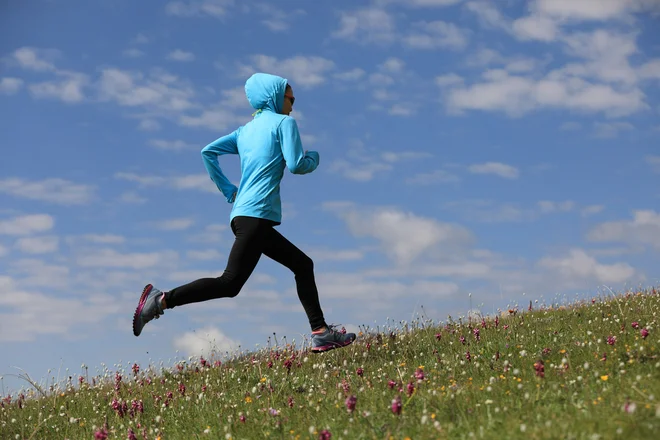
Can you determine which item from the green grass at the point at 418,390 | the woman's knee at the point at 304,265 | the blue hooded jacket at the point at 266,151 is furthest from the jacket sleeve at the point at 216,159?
the green grass at the point at 418,390

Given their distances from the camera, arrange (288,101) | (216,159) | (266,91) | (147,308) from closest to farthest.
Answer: (147,308) < (266,91) < (288,101) < (216,159)

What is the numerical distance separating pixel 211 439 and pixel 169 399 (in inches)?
96.6

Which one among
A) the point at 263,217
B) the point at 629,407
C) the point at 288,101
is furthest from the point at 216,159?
the point at 629,407

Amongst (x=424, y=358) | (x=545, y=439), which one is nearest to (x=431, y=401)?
(x=545, y=439)

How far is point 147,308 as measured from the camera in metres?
8.80

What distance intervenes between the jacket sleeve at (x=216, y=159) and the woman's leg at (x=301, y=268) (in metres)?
1.17

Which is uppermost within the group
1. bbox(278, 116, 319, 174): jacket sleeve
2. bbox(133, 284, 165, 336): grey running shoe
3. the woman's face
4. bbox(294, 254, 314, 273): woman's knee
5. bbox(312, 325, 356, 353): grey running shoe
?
the woman's face

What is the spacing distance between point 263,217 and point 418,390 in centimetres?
320

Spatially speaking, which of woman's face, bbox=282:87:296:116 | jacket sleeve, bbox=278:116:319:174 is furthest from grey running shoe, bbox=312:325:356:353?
woman's face, bbox=282:87:296:116

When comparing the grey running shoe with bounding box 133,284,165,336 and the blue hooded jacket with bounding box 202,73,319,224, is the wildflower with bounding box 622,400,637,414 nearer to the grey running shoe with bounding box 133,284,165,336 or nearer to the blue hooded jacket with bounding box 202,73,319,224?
the blue hooded jacket with bounding box 202,73,319,224

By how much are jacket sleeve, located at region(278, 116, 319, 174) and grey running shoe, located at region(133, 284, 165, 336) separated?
2.45 m

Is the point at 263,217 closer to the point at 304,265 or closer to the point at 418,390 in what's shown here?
the point at 304,265

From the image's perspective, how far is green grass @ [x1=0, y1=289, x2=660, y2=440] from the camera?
531 cm

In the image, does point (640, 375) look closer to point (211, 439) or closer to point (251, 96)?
A: point (211, 439)
